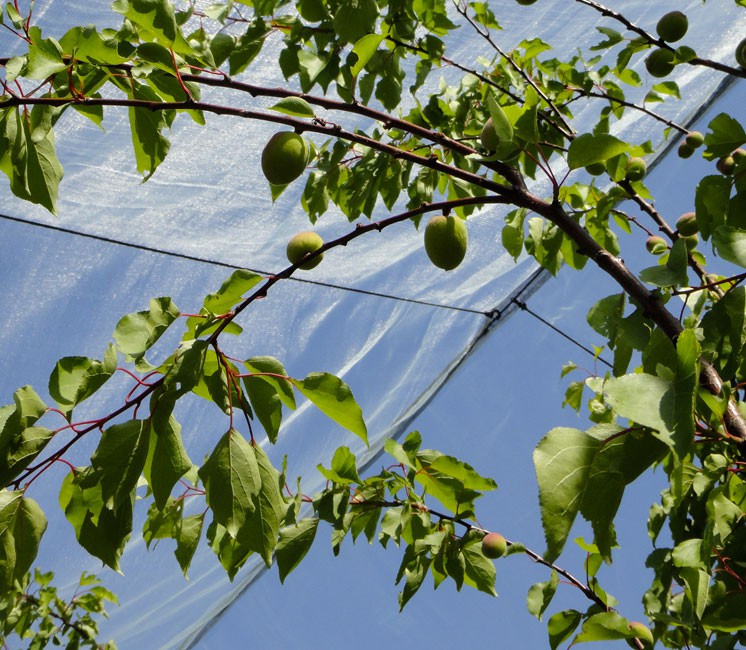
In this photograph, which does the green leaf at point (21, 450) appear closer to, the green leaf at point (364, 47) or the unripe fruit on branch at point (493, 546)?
the green leaf at point (364, 47)

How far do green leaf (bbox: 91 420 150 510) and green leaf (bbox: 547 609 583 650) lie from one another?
29.2 inches

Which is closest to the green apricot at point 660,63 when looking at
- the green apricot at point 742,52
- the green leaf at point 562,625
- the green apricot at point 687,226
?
the green apricot at point 742,52

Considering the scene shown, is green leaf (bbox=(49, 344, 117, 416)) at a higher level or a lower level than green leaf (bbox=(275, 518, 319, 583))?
higher

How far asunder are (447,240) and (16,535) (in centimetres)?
67

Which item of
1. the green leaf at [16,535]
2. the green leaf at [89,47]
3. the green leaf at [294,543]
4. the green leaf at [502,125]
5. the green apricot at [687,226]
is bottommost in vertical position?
the green leaf at [294,543]

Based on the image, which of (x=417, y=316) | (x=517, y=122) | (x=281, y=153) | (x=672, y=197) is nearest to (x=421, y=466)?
(x=281, y=153)

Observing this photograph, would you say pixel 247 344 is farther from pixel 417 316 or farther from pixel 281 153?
Answer: pixel 281 153

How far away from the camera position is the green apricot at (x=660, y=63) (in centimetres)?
146

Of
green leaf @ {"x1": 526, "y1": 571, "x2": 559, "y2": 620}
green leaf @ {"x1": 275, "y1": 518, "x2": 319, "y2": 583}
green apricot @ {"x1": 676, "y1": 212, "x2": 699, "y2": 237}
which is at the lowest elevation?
green leaf @ {"x1": 526, "y1": 571, "x2": 559, "y2": 620}

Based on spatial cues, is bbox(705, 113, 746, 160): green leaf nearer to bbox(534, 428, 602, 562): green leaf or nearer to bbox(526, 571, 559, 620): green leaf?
bbox(534, 428, 602, 562): green leaf

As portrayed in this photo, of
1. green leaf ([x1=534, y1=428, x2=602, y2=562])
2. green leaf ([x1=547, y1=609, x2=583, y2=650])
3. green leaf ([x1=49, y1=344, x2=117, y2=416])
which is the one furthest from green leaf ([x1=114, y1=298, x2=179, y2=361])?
green leaf ([x1=547, y1=609, x2=583, y2=650])

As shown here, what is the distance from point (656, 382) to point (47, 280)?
216 cm

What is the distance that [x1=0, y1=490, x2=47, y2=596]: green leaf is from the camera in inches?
30.9

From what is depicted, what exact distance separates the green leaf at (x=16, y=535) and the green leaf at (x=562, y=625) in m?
0.75
